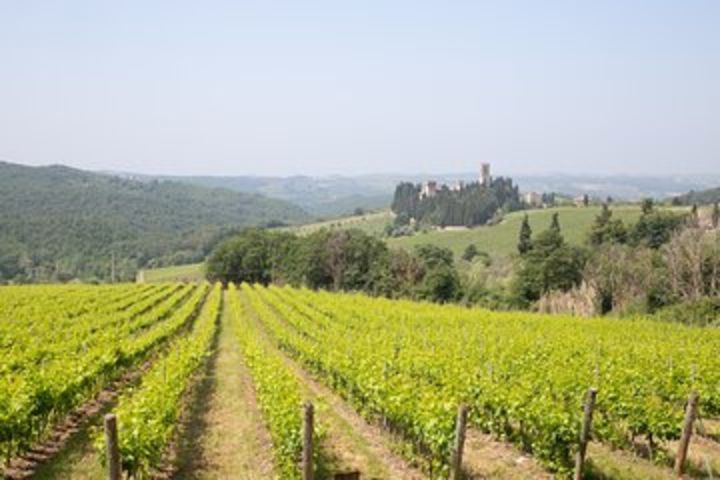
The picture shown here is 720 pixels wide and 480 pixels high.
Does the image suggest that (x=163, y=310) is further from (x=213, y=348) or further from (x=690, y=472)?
(x=690, y=472)

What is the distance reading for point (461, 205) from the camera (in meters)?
144

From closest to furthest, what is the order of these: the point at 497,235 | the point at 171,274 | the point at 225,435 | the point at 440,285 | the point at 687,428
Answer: the point at 687,428 → the point at 225,435 → the point at 440,285 → the point at 171,274 → the point at 497,235

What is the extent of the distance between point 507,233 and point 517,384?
101211 mm

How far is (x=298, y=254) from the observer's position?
78688 millimetres

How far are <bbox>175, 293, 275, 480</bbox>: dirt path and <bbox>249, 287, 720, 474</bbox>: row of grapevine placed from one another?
8.34 ft

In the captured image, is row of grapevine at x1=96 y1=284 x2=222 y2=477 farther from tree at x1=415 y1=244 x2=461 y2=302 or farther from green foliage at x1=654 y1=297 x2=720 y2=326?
tree at x1=415 y1=244 x2=461 y2=302

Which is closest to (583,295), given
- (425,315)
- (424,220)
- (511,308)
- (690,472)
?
(511,308)

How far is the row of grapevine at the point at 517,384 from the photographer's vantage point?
10.6m

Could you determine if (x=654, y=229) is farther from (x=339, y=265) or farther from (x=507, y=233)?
(x=339, y=265)

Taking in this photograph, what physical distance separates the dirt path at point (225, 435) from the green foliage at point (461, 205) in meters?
124

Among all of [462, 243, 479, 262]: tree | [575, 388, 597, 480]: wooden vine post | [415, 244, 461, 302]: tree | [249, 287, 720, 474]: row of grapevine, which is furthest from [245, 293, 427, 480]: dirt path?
[462, 243, 479, 262]: tree

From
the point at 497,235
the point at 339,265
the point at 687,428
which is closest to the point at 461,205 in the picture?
the point at 497,235

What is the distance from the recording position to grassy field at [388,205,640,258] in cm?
10231

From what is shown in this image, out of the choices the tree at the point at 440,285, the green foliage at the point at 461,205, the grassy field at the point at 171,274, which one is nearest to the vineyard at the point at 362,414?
the tree at the point at 440,285
